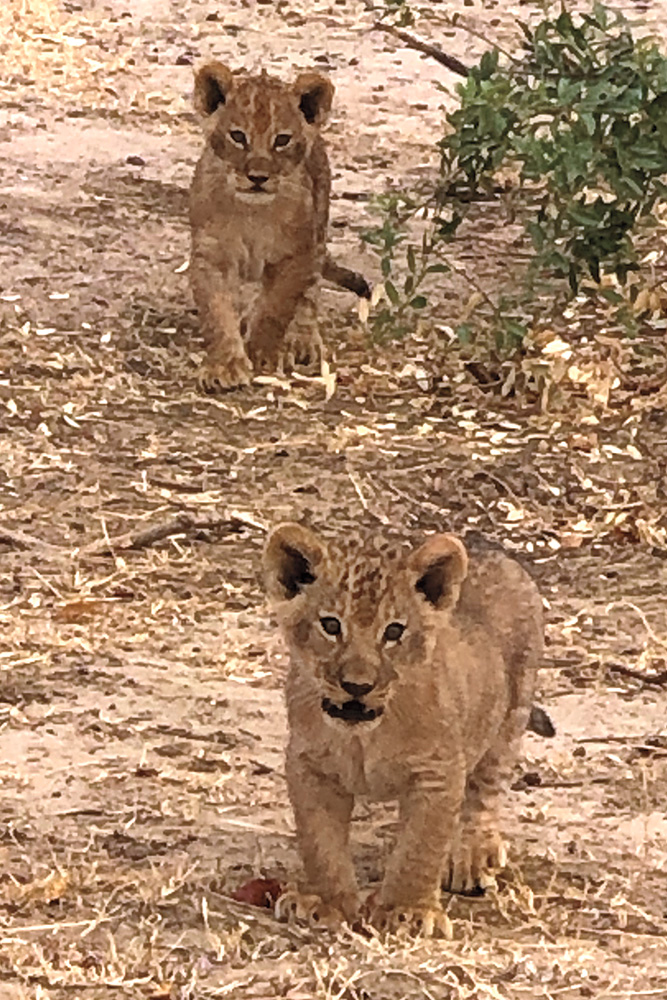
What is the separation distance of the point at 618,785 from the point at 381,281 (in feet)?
10.9

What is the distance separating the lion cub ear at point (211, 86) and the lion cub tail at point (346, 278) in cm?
83

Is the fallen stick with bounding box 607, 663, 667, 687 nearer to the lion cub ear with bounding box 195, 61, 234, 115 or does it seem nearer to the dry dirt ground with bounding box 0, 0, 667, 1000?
the dry dirt ground with bounding box 0, 0, 667, 1000

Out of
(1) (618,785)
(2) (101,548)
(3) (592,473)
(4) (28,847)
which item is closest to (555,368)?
(3) (592,473)

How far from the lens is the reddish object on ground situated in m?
3.54

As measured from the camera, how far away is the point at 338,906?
11.4 ft

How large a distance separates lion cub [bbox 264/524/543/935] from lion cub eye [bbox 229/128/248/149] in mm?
2757

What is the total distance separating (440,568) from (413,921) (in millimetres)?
561

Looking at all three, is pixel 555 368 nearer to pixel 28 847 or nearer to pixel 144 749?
pixel 144 749

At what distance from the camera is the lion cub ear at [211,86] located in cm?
604

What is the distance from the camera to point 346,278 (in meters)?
6.88

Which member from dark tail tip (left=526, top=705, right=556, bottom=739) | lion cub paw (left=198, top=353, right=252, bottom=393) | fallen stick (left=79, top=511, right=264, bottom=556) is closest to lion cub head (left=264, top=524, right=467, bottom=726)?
dark tail tip (left=526, top=705, right=556, bottom=739)

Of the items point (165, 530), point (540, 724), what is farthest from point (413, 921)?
point (165, 530)

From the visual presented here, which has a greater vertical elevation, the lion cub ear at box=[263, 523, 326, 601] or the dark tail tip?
the lion cub ear at box=[263, 523, 326, 601]

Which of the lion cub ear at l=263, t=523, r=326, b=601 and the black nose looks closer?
the black nose
